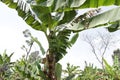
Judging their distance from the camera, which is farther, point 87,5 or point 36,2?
point 36,2

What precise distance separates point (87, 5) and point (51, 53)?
5.42 feet

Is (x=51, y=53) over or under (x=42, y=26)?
under

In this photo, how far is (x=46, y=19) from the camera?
7.31 metres

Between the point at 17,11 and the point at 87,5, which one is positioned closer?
the point at 87,5

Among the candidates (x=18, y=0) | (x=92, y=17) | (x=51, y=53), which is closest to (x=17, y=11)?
(x=18, y=0)

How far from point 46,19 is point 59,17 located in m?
0.45

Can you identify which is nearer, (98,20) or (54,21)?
(98,20)

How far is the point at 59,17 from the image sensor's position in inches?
300

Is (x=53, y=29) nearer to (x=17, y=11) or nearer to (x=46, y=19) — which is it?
(x=46, y=19)

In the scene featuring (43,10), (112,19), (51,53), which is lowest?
(51,53)

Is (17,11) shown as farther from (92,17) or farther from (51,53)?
(92,17)

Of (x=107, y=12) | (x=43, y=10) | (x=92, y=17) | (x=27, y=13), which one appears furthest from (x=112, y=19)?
(x=27, y=13)

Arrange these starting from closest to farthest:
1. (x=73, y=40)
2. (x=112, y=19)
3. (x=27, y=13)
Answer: (x=112, y=19), (x=27, y=13), (x=73, y=40)

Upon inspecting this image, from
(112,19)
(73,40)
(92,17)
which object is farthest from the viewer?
(73,40)
